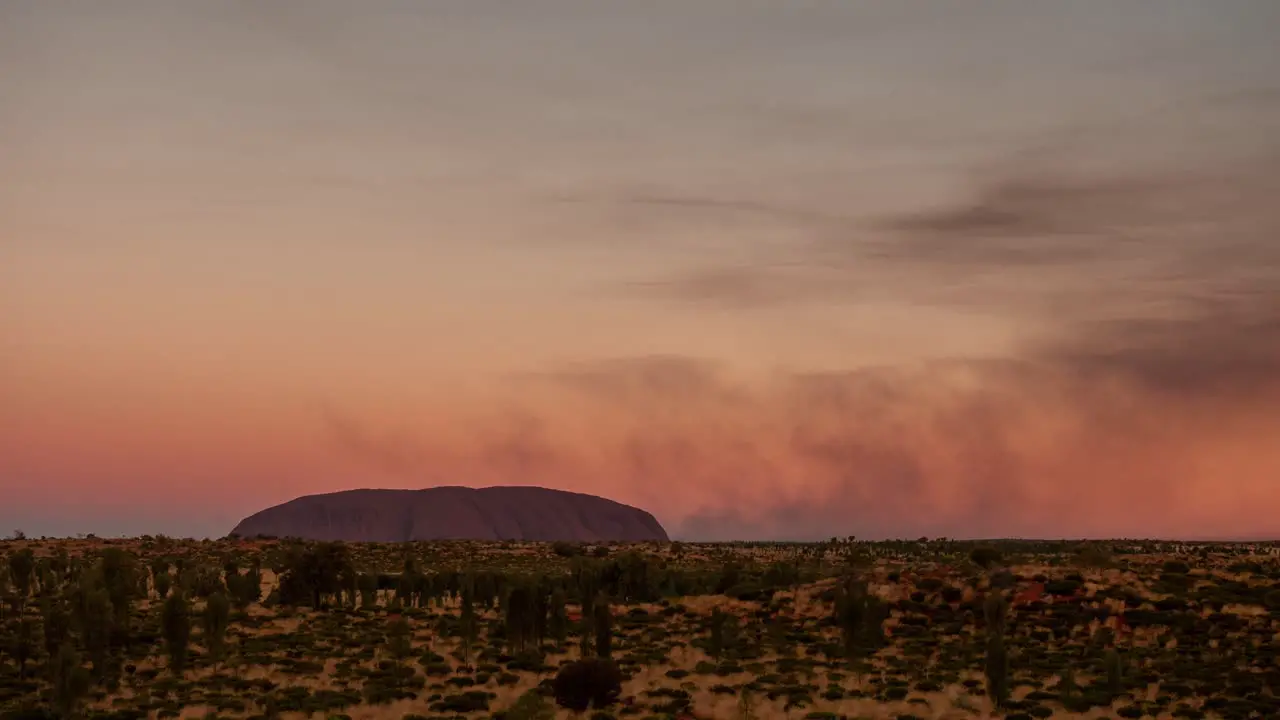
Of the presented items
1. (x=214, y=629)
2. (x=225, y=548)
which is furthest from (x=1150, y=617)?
(x=225, y=548)

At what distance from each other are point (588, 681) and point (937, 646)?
72.7 feet

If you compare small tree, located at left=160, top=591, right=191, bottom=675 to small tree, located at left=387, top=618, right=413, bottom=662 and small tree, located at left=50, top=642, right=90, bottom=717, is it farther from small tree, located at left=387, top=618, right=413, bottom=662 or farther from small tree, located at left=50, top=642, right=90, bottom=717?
small tree, located at left=387, top=618, right=413, bottom=662

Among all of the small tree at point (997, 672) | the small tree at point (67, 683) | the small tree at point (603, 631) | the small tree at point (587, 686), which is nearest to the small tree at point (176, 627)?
the small tree at point (67, 683)

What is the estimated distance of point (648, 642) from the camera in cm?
6719

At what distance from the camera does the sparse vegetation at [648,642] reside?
2047 inches

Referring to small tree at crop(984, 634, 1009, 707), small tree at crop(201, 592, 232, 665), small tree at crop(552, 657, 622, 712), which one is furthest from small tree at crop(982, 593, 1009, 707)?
small tree at crop(201, 592, 232, 665)

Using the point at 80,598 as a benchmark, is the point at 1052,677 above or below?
below

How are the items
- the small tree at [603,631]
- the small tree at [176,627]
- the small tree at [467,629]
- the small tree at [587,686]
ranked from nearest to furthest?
the small tree at [587,686] < the small tree at [176,627] < the small tree at [603,631] < the small tree at [467,629]

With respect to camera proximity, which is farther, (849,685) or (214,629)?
(214,629)

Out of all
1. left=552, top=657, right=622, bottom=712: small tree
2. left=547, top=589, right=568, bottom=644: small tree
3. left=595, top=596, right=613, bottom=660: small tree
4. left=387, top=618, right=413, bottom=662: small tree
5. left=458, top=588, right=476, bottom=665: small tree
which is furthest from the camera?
left=547, top=589, right=568, bottom=644: small tree

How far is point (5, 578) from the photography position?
80062 millimetres

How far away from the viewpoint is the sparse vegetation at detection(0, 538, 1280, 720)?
52000 mm

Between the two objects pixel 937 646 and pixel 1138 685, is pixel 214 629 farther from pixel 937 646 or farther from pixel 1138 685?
pixel 1138 685

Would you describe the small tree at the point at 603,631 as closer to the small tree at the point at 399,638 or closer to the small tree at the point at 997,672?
the small tree at the point at 399,638
